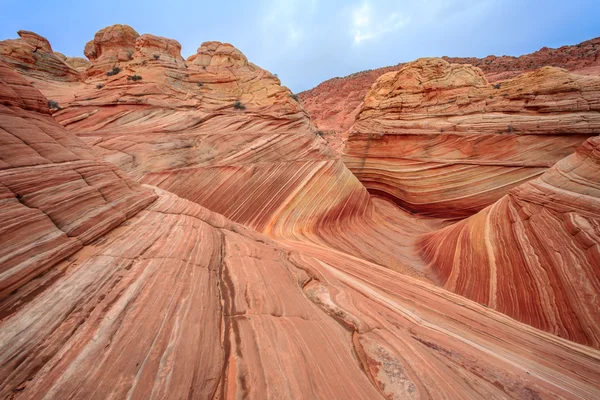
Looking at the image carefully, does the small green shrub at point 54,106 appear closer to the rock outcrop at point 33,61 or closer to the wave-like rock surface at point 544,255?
the rock outcrop at point 33,61

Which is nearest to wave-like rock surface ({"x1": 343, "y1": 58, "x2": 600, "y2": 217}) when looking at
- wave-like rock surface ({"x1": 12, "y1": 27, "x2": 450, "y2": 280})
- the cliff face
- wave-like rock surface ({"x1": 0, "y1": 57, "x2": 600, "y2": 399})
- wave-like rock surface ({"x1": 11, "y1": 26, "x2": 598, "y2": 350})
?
wave-like rock surface ({"x1": 11, "y1": 26, "x2": 598, "y2": 350})

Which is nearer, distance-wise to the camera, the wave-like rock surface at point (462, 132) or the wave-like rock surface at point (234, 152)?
the wave-like rock surface at point (234, 152)

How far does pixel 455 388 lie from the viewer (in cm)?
190

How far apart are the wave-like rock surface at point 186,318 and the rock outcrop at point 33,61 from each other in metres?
10.8

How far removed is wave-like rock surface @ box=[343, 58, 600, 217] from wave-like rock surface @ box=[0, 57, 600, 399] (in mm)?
6874

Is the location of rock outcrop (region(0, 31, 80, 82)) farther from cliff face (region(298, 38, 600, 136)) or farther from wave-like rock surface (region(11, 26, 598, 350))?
cliff face (region(298, 38, 600, 136))

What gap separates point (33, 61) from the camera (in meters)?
10.6

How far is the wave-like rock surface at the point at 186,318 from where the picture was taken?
1472mm

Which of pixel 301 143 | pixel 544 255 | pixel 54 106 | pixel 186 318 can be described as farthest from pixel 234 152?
pixel 544 255

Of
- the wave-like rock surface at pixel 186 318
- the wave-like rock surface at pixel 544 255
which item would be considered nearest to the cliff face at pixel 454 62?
the wave-like rock surface at pixel 544 255

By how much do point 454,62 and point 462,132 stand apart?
30.7 metres

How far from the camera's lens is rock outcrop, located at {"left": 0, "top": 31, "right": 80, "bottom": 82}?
9.84m

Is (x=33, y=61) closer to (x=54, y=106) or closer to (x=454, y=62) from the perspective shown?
(x=54, y=106)

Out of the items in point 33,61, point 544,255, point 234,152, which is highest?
point 33,61
